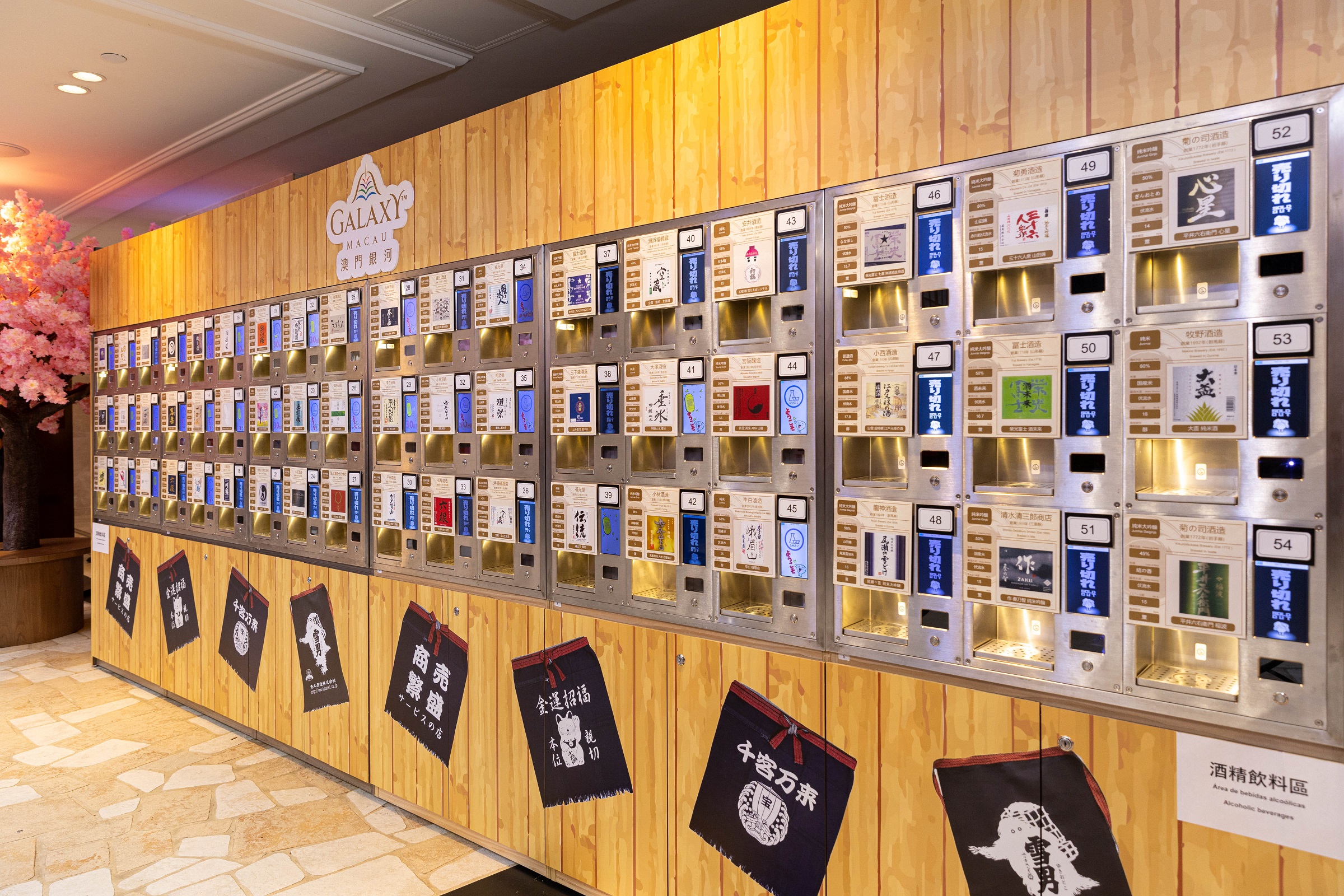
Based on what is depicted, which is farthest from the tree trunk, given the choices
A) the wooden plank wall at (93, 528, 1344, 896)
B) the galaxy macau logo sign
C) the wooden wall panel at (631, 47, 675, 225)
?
the wooden wall panel at (631, 47, 675, 225)

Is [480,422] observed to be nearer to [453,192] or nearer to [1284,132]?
[453,192]

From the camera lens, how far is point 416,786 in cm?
367

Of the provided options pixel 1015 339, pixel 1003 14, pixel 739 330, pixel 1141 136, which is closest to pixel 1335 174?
pixel 1141 136

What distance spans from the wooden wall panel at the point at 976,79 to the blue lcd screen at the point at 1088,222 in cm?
23

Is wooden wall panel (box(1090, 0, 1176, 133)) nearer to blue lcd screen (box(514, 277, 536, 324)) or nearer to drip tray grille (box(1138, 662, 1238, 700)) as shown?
drip tray grille (box(1138, 662, 1238, 700))

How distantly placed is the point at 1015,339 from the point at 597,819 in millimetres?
2160

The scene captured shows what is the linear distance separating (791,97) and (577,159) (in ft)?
3.00

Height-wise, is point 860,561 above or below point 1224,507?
below

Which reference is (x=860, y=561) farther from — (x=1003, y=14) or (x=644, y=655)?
(x=1003, y=14)

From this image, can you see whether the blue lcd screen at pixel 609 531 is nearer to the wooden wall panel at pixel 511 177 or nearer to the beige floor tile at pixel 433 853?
the wooden wall panel at pixel 511 177

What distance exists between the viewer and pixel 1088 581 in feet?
6.39

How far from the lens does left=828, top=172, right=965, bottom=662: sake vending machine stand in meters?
2.15

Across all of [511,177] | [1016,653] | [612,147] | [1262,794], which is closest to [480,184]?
[511,177]

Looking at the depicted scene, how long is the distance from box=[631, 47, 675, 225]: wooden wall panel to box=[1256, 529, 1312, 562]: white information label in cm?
188
